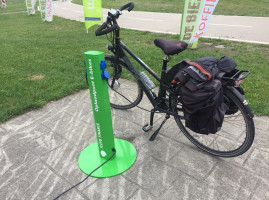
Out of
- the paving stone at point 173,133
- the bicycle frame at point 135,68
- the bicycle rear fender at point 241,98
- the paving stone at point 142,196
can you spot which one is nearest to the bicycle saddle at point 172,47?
the bicycle frame at point 135,68

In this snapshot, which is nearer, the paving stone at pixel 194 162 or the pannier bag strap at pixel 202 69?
the pannier bag strap at pixel 202 69

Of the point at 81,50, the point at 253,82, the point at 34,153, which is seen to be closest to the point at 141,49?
the point at 81,50

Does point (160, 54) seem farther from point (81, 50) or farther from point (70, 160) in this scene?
point (70, 160)

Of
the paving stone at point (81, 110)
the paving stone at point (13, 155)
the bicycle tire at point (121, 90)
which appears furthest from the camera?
the paving stone at point (81, 110)

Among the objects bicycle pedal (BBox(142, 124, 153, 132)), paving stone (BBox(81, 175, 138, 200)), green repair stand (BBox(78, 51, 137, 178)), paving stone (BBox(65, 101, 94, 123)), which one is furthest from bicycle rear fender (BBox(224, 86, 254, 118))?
paving stone (BBox(65, 101, 94, 123))

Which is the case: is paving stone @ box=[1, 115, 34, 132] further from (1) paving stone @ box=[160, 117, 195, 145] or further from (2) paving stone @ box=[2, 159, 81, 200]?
(1) paving stone @ box=[160, 117, 195, 145]

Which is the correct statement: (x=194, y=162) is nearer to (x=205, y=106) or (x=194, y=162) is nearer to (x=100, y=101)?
(x=205, y=106)

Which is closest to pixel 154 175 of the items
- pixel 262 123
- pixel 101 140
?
pixel 101 140

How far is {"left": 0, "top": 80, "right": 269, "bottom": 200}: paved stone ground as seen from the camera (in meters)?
2.25

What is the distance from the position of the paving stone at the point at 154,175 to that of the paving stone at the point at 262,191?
76 cm

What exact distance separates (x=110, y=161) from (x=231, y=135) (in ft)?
5.34

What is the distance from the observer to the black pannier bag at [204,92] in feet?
7.22

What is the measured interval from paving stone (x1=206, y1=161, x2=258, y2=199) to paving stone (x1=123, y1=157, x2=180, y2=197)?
400 mm

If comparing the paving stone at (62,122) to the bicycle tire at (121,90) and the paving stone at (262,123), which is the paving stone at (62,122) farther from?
the paving stone at (262,123)
